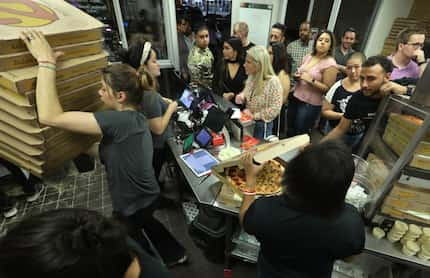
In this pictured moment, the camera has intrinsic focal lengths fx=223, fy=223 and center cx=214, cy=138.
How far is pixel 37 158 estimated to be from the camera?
86 centimetres

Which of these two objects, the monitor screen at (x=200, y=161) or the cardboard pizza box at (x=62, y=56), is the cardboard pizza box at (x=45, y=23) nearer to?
the cardboard pizza box at (x=62, y=56)

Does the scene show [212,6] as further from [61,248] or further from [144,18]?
[61,248]

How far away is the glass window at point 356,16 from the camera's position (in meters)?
4.42

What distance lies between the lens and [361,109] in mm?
1626

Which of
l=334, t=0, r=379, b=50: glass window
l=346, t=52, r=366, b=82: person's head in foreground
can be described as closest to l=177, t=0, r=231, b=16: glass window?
l=334, t=0, r=379, b=50: glass window

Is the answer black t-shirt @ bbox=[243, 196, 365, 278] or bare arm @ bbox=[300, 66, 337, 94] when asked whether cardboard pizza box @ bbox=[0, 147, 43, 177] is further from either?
bare arm @ bbox=[300, 66, 337, 94]

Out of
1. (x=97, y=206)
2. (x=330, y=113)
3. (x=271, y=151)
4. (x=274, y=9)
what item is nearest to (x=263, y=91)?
(x=330, y=113)

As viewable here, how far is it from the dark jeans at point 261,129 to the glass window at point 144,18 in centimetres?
276

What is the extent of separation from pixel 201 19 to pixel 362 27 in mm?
3289

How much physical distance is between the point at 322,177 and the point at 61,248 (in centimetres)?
76

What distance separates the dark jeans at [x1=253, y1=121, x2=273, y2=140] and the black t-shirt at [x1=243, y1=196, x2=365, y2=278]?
3.85 feet

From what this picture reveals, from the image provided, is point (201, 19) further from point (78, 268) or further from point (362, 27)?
point (78, 268)

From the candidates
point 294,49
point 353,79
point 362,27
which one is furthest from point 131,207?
point 362,27

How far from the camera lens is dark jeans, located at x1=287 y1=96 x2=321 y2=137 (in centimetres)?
279
